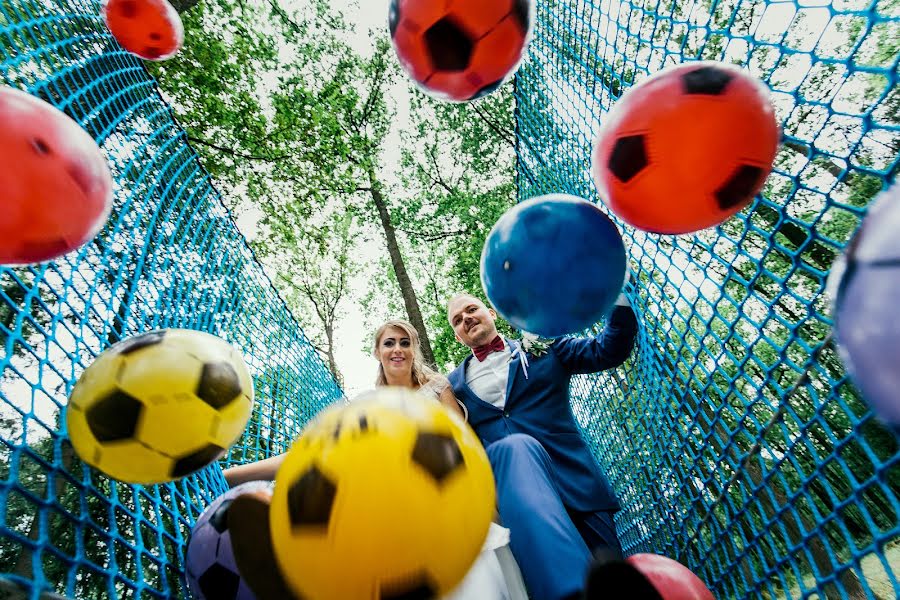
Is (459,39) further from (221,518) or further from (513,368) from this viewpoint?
(221,518)

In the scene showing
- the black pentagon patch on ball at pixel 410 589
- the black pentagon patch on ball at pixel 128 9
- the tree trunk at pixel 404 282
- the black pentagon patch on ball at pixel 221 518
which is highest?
the tree trunk at pixel 404 282

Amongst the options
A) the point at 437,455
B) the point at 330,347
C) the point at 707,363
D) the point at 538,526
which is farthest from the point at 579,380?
the point at 330,347

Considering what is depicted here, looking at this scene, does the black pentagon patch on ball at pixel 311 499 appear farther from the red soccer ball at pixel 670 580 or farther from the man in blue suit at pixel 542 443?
the man in blue suit at pixel 542 443

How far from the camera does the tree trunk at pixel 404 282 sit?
7.65 metres

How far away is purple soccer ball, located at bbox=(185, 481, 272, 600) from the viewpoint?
1457 millimetres

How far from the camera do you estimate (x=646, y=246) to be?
296 cm

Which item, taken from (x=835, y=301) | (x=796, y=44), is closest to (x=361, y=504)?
(x=835, y=301)

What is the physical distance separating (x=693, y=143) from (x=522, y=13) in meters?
0.83

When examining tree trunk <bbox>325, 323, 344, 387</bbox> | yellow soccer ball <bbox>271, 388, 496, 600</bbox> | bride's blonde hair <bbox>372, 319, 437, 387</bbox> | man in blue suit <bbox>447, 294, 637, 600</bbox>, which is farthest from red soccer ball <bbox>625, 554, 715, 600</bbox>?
tree trunk <bbox>325, 323, 344, 387</bbox>

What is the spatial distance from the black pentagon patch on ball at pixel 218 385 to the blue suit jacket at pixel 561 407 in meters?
1.47

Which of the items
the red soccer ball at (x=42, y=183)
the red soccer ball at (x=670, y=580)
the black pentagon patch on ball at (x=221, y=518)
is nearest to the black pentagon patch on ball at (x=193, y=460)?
the black pentagon patch on ball at (x=221, y=518)

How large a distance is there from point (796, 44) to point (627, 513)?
890 cm

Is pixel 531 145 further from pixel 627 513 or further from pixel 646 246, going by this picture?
pixel 627 513

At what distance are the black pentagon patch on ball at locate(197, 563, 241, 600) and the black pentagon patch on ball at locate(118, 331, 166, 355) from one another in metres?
0.73
